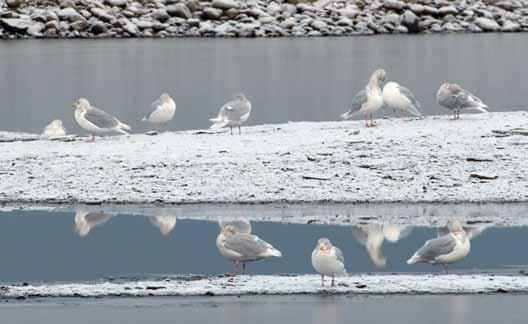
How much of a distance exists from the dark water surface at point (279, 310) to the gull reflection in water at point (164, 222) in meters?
4.06

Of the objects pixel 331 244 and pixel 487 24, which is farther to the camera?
pixel 487 24

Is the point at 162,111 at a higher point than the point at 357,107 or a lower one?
higher

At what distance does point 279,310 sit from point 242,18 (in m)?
60.5

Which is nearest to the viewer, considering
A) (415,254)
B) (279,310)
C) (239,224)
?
(279,310)

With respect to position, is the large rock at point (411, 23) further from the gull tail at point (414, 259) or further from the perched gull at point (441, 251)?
the gull tail at point (414, 259)

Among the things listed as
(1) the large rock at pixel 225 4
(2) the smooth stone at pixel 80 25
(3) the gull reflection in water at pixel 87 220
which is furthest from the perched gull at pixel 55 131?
(1) the large rock at pixel 225 4

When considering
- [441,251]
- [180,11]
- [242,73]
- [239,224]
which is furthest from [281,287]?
[180,11]

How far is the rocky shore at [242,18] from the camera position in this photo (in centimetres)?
7212

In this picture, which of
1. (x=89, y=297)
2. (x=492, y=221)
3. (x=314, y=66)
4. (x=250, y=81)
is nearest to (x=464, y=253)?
(x=492, y=221)

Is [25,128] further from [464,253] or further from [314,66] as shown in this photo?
[314,66]

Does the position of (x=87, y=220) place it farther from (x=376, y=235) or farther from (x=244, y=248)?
(x=244, y=248)

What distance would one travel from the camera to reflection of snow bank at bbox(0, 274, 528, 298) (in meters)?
14.6

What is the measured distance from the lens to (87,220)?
1917 cm

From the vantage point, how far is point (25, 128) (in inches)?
1212
